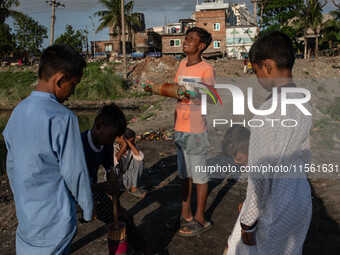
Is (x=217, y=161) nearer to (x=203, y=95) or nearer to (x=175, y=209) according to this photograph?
(x=175, y=209)

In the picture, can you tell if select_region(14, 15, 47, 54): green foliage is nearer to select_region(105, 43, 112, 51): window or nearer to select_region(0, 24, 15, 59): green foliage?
select_region(0, 24, 15, 59): green foliage

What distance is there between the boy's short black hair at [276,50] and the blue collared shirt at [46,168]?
1080 mm

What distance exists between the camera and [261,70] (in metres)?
1.73

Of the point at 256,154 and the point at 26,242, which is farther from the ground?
the point at 256,154

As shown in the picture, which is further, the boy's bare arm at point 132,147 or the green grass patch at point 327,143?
the green grass patch at point 327,143

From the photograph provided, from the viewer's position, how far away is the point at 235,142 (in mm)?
6047

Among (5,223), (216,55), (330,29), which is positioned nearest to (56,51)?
(5,223)

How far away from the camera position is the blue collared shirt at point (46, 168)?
1601mm

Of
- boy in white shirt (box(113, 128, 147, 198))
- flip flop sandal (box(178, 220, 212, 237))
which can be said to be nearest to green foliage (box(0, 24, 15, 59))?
boy in white shirt (box(113, 128, 147, 198))

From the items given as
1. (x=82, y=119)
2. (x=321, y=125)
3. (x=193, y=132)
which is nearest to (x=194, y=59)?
(x=193, y=132)

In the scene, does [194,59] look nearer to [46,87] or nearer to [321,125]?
[46,87]

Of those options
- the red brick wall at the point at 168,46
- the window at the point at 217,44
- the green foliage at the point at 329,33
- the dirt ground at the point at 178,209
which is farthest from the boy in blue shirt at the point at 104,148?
the window at the point at 217,44

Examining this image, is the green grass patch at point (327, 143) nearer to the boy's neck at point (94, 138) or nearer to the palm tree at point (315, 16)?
the boy's neck at point (94, 138)

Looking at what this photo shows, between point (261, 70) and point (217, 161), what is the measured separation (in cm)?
418
